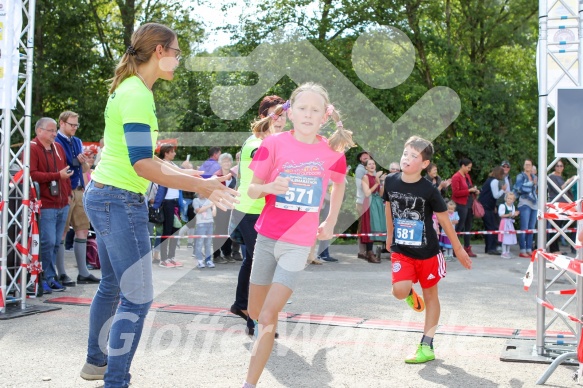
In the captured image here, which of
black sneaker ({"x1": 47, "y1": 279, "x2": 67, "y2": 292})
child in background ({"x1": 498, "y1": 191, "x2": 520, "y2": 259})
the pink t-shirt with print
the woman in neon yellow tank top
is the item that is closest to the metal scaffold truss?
the pink t-shirt with print

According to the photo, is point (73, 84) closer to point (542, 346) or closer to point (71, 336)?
point (71, 336)

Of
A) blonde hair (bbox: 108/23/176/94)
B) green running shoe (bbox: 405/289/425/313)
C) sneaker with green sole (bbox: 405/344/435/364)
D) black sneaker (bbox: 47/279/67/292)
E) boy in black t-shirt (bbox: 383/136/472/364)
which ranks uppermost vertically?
blonde hair (bbox: 108/23/176/94)

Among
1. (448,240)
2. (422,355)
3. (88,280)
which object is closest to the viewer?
(422,355)

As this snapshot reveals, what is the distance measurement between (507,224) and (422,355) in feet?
32.7

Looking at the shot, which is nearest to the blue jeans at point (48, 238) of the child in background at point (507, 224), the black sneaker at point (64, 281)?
the black sneaker at point (64, 281)

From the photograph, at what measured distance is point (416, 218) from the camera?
221 inches

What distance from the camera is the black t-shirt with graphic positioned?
18.3 feet

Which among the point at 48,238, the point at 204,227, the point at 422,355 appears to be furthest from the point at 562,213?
the point at 204,227

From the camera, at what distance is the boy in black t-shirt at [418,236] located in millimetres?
5562

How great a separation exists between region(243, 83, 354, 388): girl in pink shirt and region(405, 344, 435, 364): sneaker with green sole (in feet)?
4.27

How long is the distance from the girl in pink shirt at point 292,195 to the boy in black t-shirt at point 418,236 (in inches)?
43.4

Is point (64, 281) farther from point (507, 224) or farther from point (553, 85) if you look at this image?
point (507, 224)

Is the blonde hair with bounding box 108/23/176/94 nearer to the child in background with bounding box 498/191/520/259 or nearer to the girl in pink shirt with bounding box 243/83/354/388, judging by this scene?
the girl in pink shirt with bounding box 243/83/354/388

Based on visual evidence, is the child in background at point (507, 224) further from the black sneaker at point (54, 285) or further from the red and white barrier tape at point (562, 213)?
the black sneaker at point (54, 285)
